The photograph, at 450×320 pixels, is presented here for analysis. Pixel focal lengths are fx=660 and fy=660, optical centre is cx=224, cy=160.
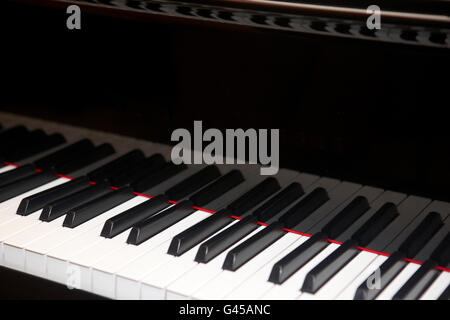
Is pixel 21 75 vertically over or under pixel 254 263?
over

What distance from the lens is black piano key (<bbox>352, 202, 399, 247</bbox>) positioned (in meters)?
1.62

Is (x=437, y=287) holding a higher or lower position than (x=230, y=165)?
lower

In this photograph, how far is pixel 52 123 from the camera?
2252 mm

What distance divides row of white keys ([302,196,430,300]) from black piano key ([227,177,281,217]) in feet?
1.13

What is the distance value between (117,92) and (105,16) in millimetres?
239

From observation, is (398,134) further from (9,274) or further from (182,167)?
(9,274)

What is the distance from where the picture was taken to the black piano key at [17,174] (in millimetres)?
1962

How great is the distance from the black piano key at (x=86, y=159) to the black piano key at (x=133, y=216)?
362 mm

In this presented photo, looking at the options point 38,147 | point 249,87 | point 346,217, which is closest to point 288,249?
point 346,217

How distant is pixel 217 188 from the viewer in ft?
6.18

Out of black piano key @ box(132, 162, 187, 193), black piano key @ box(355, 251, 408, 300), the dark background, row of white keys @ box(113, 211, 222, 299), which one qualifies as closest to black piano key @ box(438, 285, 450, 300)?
black piano key @ box(355, 251, 408, 300)

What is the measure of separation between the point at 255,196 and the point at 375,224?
35 centimetres

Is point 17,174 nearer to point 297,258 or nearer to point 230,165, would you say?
point 230,165
